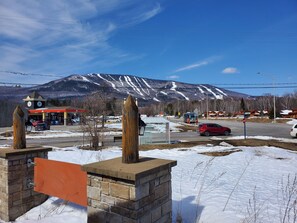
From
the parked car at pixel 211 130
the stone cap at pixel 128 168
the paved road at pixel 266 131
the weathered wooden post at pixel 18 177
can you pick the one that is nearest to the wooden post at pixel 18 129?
the weathered wooden post at pixel 18 177

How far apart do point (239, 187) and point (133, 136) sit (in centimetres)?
415

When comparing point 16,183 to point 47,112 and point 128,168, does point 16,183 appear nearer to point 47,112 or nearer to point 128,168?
point 128,168

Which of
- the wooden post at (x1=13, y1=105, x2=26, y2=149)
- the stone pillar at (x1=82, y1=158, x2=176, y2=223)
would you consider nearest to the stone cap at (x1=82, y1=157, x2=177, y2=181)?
the stone pillar at (x1=82, y1=158, x2=176, y2=223)

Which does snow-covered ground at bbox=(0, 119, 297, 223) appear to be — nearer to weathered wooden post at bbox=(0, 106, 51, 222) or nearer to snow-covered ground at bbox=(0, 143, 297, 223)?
Result: snow-covered ground at bbox=(0, 143, 297, 223)

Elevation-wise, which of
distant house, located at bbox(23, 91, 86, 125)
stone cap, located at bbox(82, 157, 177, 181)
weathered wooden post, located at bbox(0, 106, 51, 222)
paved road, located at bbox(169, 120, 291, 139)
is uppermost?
distant house, located at bbox(23, 91, 86, 125)

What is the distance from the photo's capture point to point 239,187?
260 inches

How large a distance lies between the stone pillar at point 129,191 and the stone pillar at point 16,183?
269cm

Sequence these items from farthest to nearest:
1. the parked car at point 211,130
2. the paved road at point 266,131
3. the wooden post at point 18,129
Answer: the parked car at point 211,130 < the paved road at point 266,131 < the wooden post at point 18,129

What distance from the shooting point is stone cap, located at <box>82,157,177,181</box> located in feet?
10.4

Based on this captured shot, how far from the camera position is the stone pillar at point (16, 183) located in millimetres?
5410

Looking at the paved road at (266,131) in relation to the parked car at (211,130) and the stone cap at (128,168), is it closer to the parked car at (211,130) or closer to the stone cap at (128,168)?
the parked car at (211,130)

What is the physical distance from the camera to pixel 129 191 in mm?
3193

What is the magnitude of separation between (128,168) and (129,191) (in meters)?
0.30

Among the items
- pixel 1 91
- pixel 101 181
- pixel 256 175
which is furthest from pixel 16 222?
pixel 1 91
